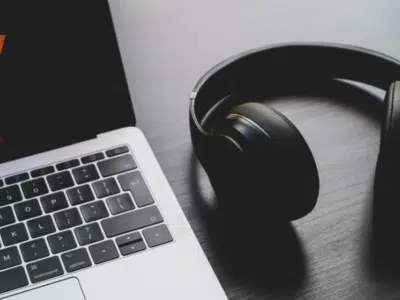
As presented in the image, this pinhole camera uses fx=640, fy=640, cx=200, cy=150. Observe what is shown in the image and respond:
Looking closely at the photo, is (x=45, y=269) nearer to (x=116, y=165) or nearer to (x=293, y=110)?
(x=116, y=165)

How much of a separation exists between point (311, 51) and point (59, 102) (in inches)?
10.9

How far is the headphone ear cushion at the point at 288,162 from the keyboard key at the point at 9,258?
215 mm

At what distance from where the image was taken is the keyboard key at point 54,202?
576mm

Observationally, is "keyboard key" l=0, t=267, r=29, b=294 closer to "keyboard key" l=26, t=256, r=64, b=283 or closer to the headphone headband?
"keyboard key" l=26, t=256, r=64, b=283

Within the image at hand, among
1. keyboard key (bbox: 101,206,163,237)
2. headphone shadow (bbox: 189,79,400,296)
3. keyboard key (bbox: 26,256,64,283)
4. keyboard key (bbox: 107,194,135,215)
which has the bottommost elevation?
headphone shadow (bbox: 189,79,400,296)

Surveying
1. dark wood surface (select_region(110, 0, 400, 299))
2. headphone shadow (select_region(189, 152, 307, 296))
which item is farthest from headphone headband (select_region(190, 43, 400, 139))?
headphone shadow (select_region(189, 152, 307, 296))

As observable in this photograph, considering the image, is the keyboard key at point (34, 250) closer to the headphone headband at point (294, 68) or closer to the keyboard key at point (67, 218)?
the keyboard key at point (67, 218)

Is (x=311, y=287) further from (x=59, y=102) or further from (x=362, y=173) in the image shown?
(x=59, y=102)

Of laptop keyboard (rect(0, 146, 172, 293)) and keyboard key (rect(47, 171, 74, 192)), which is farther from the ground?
keyboard key (rect(47, 171, 74, 192))

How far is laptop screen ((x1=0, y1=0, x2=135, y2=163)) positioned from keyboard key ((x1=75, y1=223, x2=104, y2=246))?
12cm

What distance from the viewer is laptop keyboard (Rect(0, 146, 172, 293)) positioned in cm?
53

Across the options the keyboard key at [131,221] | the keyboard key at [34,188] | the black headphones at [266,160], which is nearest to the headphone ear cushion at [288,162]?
the black headphones at [266,160]

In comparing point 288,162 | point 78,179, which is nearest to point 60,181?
point 78,179

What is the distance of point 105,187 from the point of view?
23.2 inches
